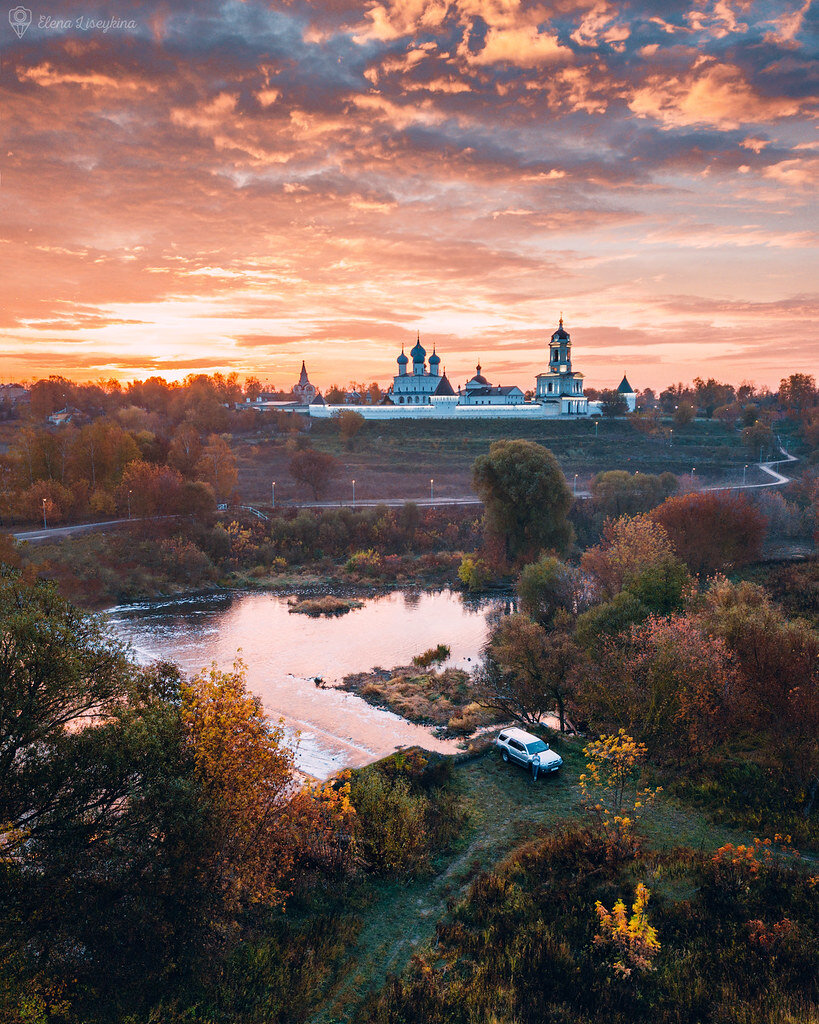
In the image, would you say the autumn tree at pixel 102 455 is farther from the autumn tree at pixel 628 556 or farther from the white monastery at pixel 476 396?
the white monastery at pixel 476 396

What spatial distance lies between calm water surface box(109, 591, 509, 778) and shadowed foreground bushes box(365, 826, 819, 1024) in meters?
9.34

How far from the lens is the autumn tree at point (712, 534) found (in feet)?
140

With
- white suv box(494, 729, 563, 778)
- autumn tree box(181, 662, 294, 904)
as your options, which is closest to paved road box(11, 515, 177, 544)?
white suv box(494, 729, 563, 778)

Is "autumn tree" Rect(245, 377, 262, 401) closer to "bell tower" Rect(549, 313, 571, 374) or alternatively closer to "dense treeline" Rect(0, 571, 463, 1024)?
"bell tower" Rect(549, 313, 571, 374)

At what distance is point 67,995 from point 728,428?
132 m

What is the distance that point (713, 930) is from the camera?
44.8 ft

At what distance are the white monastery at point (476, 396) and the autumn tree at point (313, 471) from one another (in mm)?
45231

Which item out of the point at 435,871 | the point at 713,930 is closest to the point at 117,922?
the point at 435,871

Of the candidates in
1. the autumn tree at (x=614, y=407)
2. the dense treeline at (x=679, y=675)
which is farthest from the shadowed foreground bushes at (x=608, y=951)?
the autumn tree at (x=614, y=407)

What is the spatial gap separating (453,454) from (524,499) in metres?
50.0

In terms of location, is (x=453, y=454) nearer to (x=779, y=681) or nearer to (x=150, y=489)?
(x=150, y=489)

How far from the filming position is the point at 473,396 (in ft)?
452

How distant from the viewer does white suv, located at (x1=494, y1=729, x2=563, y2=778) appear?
2230 centimetres

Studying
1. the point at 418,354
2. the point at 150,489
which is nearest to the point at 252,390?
the point at 418,354
